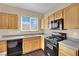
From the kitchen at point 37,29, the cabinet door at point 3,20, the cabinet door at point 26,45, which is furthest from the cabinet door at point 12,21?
the cabinet door at point 26,45

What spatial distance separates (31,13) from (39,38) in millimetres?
1176

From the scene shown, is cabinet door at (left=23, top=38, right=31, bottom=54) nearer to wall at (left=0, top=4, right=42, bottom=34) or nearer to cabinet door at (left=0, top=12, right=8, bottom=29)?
wall at (left=0, top=4, right=42, bottom=34)

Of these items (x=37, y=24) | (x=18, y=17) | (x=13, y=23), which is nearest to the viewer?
(x=13, y=23)

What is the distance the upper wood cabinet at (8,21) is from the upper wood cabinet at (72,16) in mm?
1892

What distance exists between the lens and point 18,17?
3.42m

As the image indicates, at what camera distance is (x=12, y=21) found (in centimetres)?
313

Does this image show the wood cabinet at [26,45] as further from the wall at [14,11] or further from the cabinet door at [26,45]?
the wall at [14,11]

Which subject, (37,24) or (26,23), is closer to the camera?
(26,23)

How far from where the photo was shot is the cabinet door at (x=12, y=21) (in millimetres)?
3027

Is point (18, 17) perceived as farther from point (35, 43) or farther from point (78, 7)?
point (78, 7)

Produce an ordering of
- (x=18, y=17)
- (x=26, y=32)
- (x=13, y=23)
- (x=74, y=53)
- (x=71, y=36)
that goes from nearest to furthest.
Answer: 1. (x=74, y=53)
2. (x=71, y=36)
3. (x=13, y=23)
4. (x=18, y=17)
5. (x=26, y=32)

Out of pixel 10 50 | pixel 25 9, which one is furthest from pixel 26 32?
pixel 10 50

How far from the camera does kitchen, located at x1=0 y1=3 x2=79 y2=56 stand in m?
1.89

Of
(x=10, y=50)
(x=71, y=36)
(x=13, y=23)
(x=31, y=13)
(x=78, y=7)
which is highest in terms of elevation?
(x=31, y=13)
